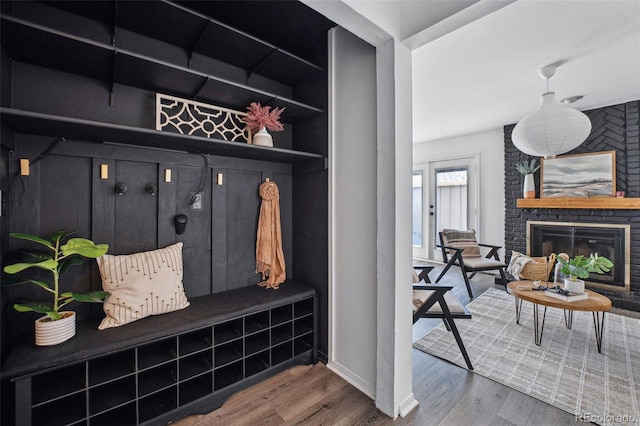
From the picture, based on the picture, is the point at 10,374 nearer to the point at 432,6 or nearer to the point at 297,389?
the point at 297,389

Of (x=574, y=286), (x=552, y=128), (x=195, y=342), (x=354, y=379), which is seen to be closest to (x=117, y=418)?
(x=195, y=342)

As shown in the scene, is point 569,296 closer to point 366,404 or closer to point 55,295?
point 366,404

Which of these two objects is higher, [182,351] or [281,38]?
[281,38]

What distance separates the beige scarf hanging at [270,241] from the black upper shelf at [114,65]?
2.27ft

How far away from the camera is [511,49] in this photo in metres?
2.28

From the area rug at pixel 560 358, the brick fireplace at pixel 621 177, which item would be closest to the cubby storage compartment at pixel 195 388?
the area rug at pixel 560 358

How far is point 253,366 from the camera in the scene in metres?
1.84

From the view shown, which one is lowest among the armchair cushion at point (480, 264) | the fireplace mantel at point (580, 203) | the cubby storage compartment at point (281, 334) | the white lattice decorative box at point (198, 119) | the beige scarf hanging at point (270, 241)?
the cubby storage compartment at point (281, 334)

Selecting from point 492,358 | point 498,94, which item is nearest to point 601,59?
point 498,94

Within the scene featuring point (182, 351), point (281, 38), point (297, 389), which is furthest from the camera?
point (281, 38)

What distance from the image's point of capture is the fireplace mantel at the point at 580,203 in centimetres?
338

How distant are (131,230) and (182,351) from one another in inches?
32.0

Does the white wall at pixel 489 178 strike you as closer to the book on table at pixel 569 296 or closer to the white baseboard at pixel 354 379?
the book on table at pixel 569 296

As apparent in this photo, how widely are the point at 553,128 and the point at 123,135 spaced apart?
10.5 feet
